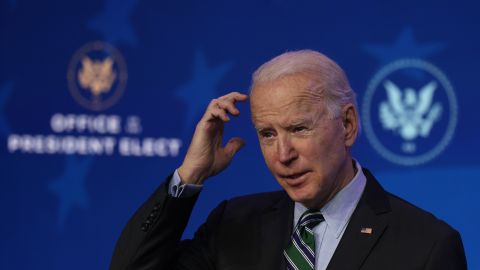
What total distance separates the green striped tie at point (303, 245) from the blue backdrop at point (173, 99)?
1.09 metres

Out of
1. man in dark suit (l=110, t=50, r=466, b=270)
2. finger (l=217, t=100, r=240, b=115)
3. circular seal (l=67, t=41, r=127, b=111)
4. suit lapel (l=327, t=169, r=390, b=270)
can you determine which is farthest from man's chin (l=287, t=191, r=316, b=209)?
circular seal (l=67, t=41, r=127, b=111)

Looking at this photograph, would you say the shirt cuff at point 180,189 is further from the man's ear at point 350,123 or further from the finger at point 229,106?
the man's ear at point 350,123

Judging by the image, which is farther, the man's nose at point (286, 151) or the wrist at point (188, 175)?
the wrist at point (188, 175)

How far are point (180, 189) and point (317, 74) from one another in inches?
17.1

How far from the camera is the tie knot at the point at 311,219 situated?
1.82 m

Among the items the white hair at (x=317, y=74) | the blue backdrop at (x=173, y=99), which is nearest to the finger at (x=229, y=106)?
the white hair at (x=317, y=74)

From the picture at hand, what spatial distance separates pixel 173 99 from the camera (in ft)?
10.3

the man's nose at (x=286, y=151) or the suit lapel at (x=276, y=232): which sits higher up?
the man's nose at (x=286, y=151)

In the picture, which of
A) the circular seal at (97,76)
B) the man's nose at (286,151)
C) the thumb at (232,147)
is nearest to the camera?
the man's nose at (286,151)

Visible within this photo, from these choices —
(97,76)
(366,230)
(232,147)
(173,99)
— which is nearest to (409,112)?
(173,99)

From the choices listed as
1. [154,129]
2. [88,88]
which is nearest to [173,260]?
[154,129]

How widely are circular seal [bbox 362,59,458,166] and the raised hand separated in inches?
40.8

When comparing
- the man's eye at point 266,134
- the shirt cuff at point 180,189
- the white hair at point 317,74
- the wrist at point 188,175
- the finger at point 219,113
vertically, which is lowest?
the shirt cuff at point 180,189

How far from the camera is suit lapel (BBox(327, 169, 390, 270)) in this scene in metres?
1.75
